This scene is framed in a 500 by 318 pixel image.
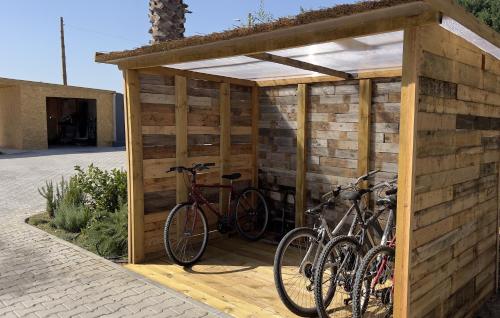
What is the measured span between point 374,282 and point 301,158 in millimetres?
2657

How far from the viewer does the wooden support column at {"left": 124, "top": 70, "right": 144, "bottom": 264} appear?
16.2 feet

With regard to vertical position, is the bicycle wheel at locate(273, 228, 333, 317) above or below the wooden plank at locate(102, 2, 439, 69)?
below

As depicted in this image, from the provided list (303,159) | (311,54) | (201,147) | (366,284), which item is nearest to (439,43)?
(311,54)

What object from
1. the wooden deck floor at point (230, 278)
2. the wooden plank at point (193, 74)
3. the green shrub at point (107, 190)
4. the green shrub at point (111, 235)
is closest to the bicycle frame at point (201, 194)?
the wooden deck floor at point (230, 278)

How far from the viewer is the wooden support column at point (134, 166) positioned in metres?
4.93

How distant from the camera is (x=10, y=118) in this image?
21719 millimetres

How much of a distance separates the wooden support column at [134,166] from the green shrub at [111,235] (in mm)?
512

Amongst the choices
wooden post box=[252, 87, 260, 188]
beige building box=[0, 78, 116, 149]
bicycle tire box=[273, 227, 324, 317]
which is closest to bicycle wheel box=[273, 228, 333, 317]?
bicycle tire box=[273, 227, 324, 317]

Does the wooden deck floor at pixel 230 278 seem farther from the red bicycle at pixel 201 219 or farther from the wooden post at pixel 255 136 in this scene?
the wooden post at pixel 255 136

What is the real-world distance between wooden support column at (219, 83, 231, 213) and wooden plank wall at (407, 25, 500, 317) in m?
3.34

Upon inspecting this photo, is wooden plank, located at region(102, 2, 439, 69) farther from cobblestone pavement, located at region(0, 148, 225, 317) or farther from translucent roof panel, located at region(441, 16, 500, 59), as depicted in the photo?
cobblestone pavement, located at region(0, 148, 225, 317)

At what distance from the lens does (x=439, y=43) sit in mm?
3008

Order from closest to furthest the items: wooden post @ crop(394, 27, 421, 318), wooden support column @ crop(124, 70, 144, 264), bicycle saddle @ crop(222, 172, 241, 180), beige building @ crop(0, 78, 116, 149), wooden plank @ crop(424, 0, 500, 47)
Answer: wooden plank @ crop(424, 0, 500, 47) < wooden post @ crop(394, 27, 421, 318) < wooden support column @ crop(124, 70, 144, 264) < bicycle saddle @ crop(222, 172, 241, 180) < beige building @ crop(0, 78, 116, 149)

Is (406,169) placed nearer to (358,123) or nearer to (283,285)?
(283,285)
